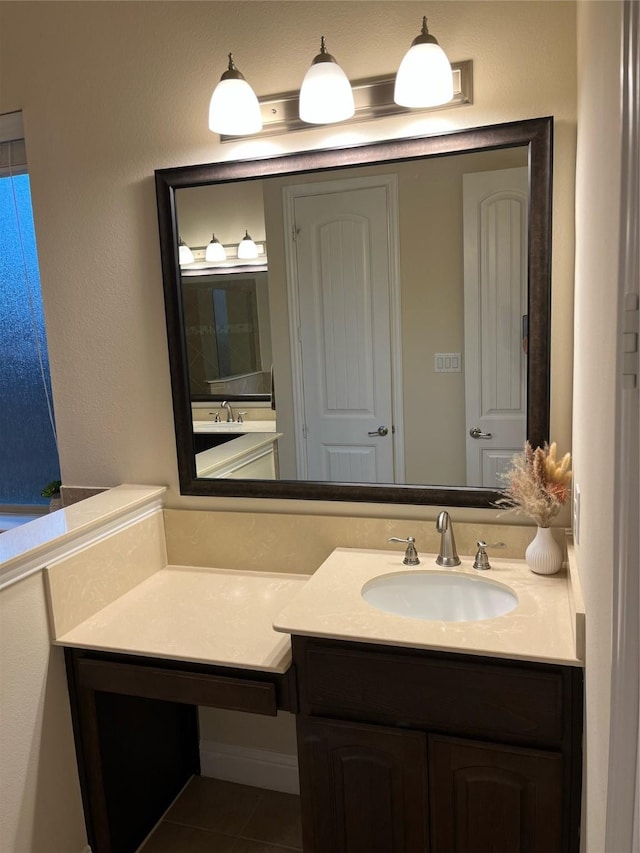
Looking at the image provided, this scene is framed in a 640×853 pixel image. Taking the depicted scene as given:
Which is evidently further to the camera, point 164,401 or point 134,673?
point 164,401

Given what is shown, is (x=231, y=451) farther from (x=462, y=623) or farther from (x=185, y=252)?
(x=462, y=623)

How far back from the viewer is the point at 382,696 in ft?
5.01

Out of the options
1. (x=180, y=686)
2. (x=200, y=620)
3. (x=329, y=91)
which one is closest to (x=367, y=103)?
(x=329, y=91)

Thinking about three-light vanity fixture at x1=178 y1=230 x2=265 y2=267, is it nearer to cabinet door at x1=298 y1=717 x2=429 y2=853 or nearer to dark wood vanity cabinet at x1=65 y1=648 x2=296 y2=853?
dark wood vanity cabinet at x1=65 y1=648 x2=296 y2=853

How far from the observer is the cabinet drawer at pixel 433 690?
142 centimetres

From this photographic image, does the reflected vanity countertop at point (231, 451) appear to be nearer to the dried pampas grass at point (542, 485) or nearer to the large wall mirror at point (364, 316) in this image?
the large wall mirror at point (364, 316)

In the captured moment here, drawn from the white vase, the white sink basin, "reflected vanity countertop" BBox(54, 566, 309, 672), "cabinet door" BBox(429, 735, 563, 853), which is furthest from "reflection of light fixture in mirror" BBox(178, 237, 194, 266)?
"cabinet door" BBox(429, 735, 563, 853)

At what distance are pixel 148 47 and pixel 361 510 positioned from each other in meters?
1.53

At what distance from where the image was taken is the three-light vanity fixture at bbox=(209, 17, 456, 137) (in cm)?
164

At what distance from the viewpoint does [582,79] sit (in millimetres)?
1430

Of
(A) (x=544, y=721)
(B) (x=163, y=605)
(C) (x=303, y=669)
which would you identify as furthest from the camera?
(B) (x=163, y=605)

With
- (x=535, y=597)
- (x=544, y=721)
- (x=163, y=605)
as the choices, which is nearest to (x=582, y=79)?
(x=535, y=597)

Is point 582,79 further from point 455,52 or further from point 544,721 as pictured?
point 544,721

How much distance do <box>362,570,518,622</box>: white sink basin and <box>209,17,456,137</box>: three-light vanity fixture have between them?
1.24 m
